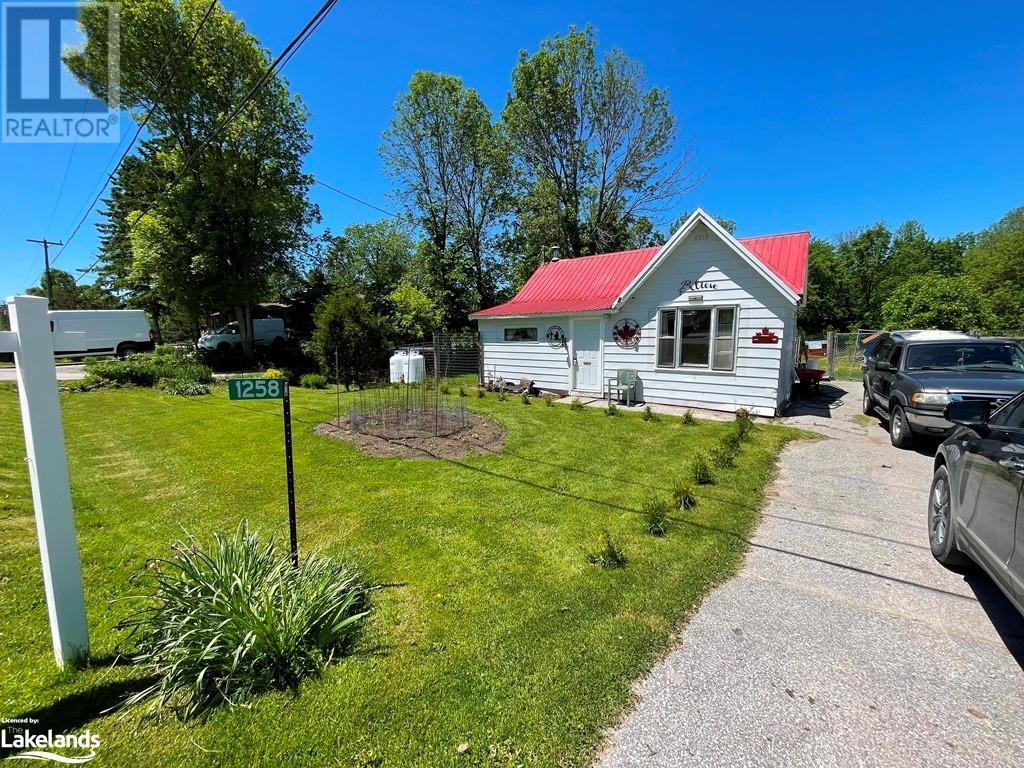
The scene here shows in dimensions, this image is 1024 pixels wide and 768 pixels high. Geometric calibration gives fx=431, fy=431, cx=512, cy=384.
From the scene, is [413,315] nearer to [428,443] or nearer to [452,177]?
[452,177]

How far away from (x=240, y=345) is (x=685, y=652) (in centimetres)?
2431

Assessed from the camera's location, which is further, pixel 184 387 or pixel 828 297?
pixel 828 297

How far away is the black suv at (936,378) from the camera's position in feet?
21.0

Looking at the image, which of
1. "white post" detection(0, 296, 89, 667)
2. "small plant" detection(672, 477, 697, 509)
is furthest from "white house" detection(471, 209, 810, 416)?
"white post" detection(0, 296, 89, 667)

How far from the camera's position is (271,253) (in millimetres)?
22422

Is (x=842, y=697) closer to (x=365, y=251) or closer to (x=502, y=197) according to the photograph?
(x=502, y=197)

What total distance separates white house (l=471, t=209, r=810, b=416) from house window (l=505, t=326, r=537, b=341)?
4 cm

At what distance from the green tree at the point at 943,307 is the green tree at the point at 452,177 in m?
20.0

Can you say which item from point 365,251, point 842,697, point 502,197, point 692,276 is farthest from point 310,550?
point 365,251

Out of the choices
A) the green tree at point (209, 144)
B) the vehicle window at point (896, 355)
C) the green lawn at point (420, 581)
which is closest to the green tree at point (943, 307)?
the vehicle window at point (896, 355)

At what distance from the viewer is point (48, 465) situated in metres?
2.15

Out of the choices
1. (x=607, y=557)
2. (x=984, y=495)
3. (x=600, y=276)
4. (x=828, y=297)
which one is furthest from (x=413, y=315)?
(x=828, y=297)

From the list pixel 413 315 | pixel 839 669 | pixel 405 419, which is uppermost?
pixel 413 315

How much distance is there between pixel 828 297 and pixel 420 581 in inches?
1903
